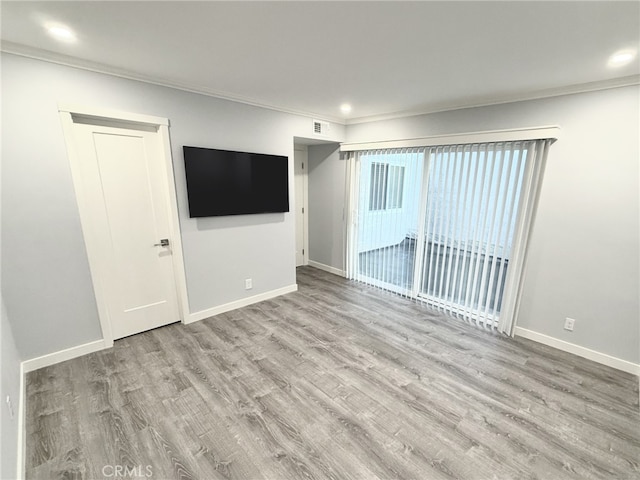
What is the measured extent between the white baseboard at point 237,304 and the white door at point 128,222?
292 millimetres

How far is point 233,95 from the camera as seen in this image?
117 inches

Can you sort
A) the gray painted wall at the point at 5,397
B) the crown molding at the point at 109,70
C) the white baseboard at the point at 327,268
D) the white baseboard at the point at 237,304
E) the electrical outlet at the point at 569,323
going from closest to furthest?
the gray painted wall at the point at 5,397
the crown molding at the point at 109,70
the electrical outlet at the point at 569,323
the white baseboard at the point at 237,304
the white baseboard at the point at 327,268

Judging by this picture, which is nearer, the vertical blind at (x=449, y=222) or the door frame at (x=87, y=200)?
the door frame at (x=87, y=200)

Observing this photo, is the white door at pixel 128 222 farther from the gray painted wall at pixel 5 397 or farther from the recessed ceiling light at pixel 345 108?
the recessed ceiling light at pixel 345 108

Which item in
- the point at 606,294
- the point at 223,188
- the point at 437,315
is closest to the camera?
the point at 606,294

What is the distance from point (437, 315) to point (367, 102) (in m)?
2.72

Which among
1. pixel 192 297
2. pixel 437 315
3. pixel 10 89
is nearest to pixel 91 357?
pixel 192 297

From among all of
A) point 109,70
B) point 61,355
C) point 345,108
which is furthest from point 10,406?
point 345,108

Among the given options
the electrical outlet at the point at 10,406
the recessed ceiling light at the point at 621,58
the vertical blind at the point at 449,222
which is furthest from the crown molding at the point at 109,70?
the recessed ceiling light at the point at 621,58

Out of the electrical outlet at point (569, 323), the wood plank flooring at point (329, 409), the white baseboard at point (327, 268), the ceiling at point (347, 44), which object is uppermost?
the ceiling at point (347, 44)

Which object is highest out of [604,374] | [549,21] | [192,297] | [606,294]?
[549,21]

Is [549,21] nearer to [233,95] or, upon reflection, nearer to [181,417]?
[233,95]

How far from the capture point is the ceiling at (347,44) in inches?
57.4

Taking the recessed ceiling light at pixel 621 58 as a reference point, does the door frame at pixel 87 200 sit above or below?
below
